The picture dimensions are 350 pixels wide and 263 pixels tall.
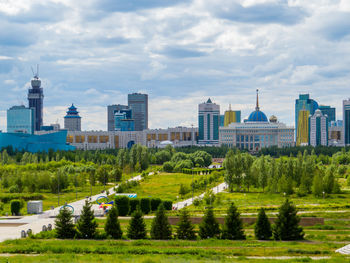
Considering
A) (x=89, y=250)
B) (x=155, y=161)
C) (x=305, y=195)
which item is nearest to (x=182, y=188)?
(x=305, y=195)

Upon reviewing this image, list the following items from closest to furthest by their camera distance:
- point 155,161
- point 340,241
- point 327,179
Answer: point 340,241
point 327,179
point 155,161

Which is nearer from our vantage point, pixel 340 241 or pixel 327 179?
pixel 340 241

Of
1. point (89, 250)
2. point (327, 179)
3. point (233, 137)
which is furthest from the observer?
point (233, 137)

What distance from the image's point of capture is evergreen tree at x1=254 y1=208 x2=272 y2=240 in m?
32.8

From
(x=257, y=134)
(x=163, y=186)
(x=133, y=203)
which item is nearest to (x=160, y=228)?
(x=133, y=203)

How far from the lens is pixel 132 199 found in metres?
47.4

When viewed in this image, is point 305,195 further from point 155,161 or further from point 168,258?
point 155,161

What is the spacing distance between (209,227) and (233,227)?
154 centimetres

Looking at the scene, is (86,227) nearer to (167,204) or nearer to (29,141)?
(167,204)

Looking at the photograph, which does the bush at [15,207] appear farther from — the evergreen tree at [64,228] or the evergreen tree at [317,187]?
the evergreen tree at [317,187]

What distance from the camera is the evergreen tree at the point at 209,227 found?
33.1 metres

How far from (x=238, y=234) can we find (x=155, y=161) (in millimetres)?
87832

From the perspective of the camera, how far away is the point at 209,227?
33.1 meters

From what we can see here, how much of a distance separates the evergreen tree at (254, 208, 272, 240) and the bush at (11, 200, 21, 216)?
2578 cm
